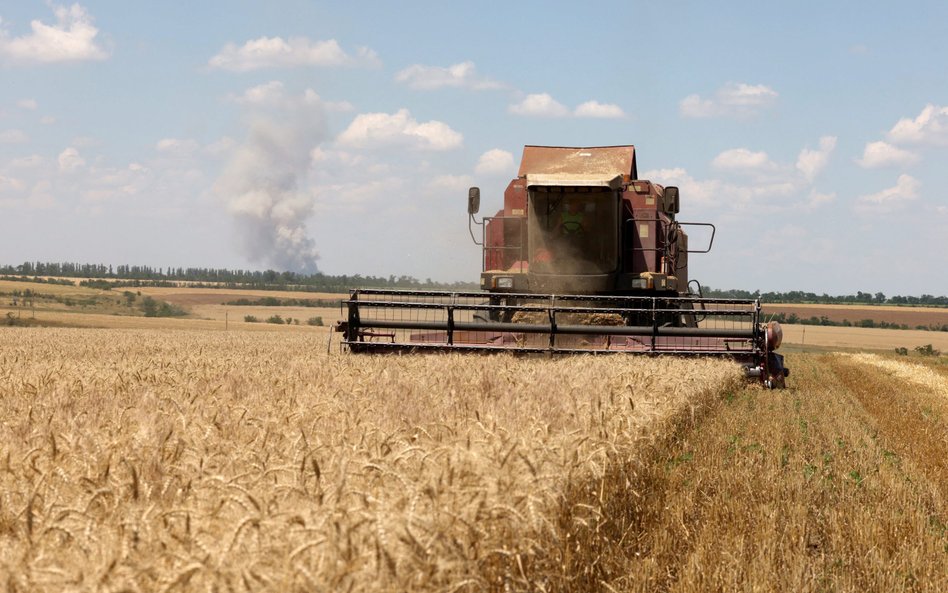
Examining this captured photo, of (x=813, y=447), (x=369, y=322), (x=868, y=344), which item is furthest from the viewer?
(x=868, y=344)

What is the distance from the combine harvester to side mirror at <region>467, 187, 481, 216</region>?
16mm

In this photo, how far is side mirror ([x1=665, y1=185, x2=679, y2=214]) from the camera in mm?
13648

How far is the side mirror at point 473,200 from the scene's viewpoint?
13.3m

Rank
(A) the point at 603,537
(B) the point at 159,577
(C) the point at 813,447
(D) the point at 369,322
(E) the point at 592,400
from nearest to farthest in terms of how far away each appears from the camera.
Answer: (B) the point at 159,577
(A) the point at 603,537
(E) the point at 592,400
(C) the point at 813,447
(D) the point at 369,322

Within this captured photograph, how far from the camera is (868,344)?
170 ft

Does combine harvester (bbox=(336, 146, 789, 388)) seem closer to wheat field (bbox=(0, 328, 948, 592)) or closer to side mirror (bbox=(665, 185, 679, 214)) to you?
side mirror (bbox=(665, 185, 679, 214))

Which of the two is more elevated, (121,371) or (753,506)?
(121,371)

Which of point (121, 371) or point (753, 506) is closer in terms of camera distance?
point (753, 506)

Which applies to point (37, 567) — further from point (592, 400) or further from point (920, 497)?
point (920, 497)

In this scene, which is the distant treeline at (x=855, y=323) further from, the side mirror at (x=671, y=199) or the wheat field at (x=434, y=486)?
the wheat field at (x=434, y=486)

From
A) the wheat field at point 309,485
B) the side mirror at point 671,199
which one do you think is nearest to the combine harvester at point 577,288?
the side mirror at point 671,199

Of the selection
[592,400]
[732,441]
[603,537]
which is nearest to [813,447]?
[732,441]

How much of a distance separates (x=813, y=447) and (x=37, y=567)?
726 cm

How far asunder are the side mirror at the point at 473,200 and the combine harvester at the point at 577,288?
0.02 m
